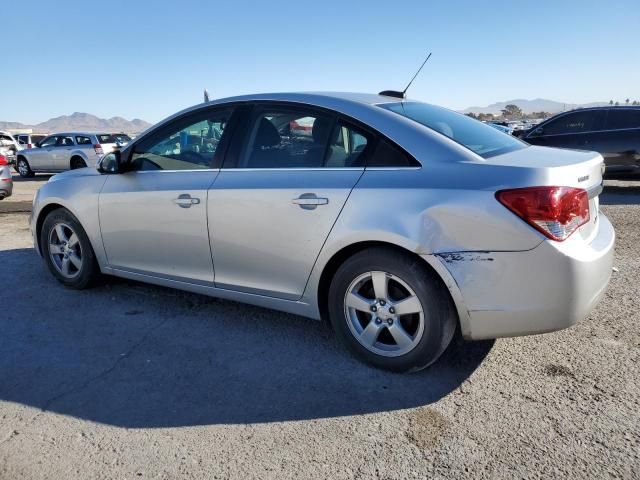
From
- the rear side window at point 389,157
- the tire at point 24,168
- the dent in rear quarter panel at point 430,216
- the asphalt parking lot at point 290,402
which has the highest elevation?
the rear side window at point 389,157

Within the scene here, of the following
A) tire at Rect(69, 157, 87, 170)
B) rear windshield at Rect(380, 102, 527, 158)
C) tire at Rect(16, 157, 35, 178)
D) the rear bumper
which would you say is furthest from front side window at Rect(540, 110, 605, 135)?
tire at Rect(16, 157, 35, 178)

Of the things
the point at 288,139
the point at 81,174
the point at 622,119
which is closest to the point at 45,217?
the point at 81,174

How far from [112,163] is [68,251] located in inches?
40.9

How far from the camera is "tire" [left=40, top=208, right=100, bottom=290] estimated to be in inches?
179

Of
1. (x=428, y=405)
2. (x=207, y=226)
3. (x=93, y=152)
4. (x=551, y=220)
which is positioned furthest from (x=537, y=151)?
(x=93, y=152)

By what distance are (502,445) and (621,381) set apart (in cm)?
100

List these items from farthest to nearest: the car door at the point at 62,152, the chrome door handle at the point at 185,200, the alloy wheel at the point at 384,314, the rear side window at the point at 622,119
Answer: the car door at the point at 62,152, the rear side window at the point at 622,119, the chrome door handle at the point at 185,200, the alloy wheel at the point at 384,314

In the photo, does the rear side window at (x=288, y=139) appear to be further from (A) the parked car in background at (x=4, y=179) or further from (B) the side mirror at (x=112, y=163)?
(A) the parked car in background at (x=4, y=179)

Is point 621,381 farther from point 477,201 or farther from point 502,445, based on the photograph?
point 477,201

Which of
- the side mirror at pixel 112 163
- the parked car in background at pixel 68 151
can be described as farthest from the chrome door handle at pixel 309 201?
the parked car in background at pixel 68 151

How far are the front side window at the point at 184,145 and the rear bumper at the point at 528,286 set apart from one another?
1.95m

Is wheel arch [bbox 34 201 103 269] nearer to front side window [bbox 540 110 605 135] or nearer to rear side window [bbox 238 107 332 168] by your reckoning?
rear side window [bbox 238 107 332 168]

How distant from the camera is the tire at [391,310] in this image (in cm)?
288

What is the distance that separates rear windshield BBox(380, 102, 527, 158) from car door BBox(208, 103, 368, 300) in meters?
0.46
